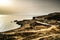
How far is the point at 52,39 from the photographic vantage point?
7066 millimetres

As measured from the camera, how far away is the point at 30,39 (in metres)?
7.25

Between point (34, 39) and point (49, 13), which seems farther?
point (49, 13)

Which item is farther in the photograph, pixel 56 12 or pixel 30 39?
pixel 56 12

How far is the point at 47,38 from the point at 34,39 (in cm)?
75

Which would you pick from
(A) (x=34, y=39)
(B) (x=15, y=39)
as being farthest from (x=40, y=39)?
(B) (x=15, y=39)

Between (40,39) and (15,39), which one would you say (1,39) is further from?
(40,39)

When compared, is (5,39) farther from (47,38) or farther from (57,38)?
(57,38)

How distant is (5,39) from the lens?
7238 mm

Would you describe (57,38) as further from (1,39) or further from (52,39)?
(1,39)

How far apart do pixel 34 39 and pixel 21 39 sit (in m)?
→ 0.76

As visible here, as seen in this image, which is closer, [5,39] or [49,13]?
[5,39]

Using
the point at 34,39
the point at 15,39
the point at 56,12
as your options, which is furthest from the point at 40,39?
the point at 56,12

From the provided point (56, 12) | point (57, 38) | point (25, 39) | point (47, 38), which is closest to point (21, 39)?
point (25, 39)

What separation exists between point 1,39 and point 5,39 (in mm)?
228
